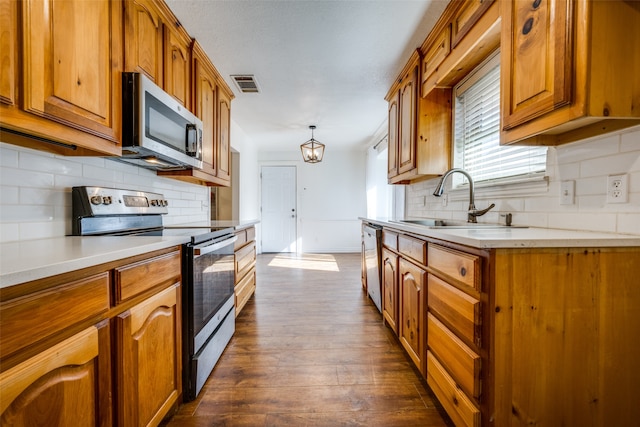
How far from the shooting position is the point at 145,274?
108 cm

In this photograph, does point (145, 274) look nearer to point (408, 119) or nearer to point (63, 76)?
point (63, 76)

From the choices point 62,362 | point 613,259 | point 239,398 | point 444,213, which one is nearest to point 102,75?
point 62,362

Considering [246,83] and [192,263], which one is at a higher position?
[246,83]

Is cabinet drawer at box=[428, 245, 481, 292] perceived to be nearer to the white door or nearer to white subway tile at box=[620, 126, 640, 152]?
white subway tile at box=[620, 126, 640, 152]

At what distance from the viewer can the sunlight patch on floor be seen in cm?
463

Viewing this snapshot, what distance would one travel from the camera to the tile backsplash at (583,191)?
105 centimetres

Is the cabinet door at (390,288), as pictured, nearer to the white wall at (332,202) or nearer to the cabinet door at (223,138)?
the cabinet door at (223,138)

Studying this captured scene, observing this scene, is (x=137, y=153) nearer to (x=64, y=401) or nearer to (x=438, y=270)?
(x=64, y=401)

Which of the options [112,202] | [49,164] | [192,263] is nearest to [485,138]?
[192,263]

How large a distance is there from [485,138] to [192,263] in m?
2.14

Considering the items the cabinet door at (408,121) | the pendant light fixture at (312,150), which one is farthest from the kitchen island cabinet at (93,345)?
the pendant light fixture at (312,150)

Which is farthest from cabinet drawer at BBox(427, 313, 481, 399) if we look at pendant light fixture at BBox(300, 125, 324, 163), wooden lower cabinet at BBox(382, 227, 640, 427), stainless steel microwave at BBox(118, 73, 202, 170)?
pendant light fixture at BBox(300, 125, 324, 163)

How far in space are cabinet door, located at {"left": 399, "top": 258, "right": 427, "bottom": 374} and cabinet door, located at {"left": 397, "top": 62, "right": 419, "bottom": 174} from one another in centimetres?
114

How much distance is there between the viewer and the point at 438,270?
128 centimetres
